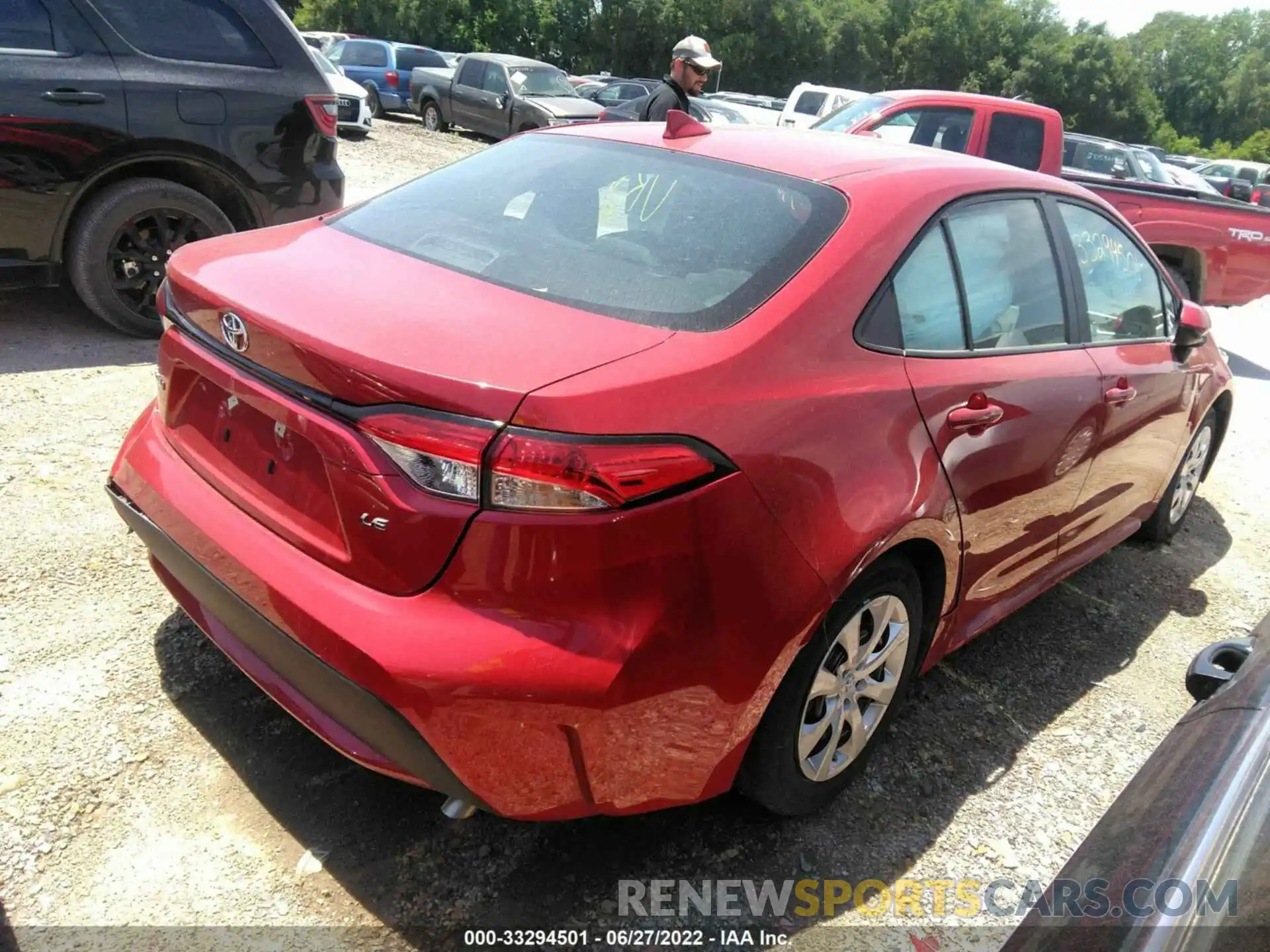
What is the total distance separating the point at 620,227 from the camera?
8.51 ft

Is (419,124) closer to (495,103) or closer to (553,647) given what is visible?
(495,103)

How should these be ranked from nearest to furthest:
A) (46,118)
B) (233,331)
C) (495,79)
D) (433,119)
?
(233,331), (46,118), (495,79), (433,119)

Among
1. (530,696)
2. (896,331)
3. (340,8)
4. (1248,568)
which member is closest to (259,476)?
(530,696)

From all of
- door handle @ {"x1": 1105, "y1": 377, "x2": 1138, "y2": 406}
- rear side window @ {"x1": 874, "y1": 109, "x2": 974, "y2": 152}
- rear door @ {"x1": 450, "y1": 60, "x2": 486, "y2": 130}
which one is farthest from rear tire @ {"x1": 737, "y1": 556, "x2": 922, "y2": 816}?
rear door @ {"x1": 450, "y1": 60, "x2": 486, "y2": 130}

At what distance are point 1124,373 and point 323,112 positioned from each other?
14.0 ft

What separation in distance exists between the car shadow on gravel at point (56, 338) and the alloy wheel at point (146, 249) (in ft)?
0.76

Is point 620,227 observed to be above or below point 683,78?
below

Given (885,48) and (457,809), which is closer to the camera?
(457,809)

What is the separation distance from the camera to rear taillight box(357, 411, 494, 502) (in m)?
1.82

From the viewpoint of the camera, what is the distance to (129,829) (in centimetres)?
229

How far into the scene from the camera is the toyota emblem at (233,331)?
2.17 m

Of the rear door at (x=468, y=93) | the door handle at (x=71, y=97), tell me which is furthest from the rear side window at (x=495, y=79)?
the door handle at (x=71, y=97)

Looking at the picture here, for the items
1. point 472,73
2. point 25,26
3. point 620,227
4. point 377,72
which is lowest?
point 377,72

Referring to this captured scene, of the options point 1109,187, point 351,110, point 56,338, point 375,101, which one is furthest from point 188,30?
point 375,101
